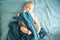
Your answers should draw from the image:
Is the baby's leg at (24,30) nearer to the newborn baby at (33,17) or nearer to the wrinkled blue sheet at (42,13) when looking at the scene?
the newborn baby at (33,17)

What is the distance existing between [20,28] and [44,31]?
27cm

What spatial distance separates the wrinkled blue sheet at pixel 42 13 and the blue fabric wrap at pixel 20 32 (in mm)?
62

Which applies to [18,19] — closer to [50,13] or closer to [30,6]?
[30,6]

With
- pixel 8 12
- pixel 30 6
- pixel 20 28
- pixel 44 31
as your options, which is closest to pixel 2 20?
pixel 8 12

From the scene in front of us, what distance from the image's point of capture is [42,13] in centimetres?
177

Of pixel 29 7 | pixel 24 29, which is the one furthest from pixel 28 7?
pixel 24 29

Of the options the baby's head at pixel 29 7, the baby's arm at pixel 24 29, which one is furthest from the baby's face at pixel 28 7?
the baby's arm at pixel 24 29

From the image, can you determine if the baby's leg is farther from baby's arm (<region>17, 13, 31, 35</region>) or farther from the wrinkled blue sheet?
the wrinkled blue sheet

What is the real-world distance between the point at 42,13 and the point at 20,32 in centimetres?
33

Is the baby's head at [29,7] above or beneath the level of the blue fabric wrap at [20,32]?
above

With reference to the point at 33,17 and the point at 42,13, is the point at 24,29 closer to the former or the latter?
the point at 33,17

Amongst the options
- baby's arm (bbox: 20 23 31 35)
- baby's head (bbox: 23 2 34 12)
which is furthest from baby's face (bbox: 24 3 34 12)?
baby's arm (bbox: 20 23 31 35)

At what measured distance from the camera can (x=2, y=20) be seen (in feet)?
5.68

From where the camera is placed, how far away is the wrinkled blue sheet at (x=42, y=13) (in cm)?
173
